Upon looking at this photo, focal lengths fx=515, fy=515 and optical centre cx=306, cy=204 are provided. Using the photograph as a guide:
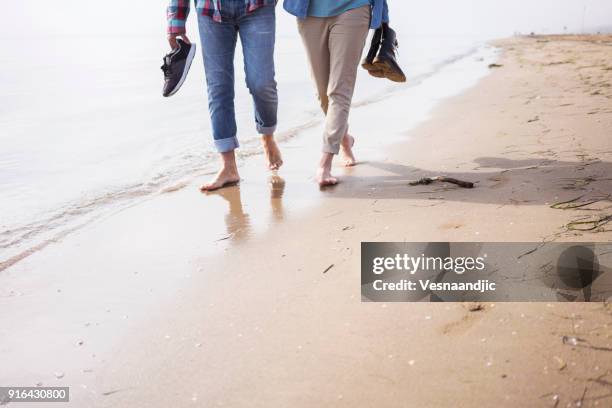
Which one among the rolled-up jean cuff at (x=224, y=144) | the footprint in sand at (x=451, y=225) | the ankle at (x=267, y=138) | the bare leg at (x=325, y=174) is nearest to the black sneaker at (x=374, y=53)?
the bare leg at (x=325, y=174)

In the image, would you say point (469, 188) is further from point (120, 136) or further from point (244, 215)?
point (120, 136)

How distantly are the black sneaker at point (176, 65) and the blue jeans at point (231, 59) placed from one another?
12cm

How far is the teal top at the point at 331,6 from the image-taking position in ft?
9.86

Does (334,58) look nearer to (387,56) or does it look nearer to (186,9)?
(387,56)

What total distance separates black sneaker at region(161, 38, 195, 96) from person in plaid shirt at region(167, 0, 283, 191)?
0.07 metres

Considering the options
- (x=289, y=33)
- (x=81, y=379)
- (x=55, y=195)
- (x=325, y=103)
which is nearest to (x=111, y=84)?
(x=55, y=195)

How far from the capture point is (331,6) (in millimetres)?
3018

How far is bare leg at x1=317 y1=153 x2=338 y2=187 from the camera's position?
10.3ft

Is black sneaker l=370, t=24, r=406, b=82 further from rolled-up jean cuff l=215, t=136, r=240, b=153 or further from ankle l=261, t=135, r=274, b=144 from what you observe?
rolled-up jean cuff l=215, t=136, r=240, b=153

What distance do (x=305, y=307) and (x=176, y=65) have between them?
198 cm

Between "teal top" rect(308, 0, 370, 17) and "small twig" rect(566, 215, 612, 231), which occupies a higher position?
"teal top" rect(308, 0, 370, 17)

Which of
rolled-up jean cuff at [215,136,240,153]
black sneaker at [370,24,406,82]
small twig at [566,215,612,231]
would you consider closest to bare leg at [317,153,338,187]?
rolled-up jean cuff at [215,136,240,153]

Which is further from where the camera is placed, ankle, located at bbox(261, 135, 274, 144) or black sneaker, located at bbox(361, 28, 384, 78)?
ankle, located at bbox(261, 135, 274, 144)

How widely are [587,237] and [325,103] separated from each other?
1.93 m
